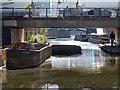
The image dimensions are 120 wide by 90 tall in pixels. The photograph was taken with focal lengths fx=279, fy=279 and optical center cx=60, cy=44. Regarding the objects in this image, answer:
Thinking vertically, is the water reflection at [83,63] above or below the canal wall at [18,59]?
below

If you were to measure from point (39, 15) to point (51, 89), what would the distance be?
26.1m

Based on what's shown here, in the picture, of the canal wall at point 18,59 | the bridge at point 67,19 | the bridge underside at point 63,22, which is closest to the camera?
the canal wall at point 18,59

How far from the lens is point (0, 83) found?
19.6 meters

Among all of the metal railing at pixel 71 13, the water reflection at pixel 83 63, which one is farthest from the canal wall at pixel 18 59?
the metal railing at pixel 71 13

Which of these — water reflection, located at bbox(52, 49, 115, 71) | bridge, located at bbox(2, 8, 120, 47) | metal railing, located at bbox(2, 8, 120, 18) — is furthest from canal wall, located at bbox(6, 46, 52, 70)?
metal railing, located at bbox(2, 8, 120, 18)

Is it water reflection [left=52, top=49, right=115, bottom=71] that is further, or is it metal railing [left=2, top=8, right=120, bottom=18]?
metal railing [left=2, top=8, right=120, bottom=18]

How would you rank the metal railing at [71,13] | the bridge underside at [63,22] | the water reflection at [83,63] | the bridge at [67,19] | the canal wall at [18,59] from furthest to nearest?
the bridge underside at [63,22] < the metal railing at [71,13] < the bridge at [67,19] < the water reflection at [83,63] < the canal wall at [18,59]

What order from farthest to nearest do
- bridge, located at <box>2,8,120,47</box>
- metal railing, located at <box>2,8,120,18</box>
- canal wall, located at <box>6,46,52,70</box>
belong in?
metal railing, located at <box>2,8,120,18</box> → bridge, located at <box>2,8,120,47</box> → canal wall, located at <box>6,46,52,70</box>

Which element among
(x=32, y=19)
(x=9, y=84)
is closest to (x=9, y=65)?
(x=9, y=84)

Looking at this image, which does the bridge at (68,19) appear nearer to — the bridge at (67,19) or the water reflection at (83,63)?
the bridge at (67,19)

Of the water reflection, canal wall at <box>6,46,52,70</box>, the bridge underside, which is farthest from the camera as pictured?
the bridge underside

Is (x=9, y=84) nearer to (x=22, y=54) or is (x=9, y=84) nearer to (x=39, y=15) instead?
(x=22, y=54)

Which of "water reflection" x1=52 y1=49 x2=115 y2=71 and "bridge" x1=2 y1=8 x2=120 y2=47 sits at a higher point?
"bridge" x1=2 y1=8 x2=120 y2=47

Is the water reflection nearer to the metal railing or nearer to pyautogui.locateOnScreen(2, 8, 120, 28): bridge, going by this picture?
pyautogui.locateOnScreen(2, 8, 120, 28): bridge
